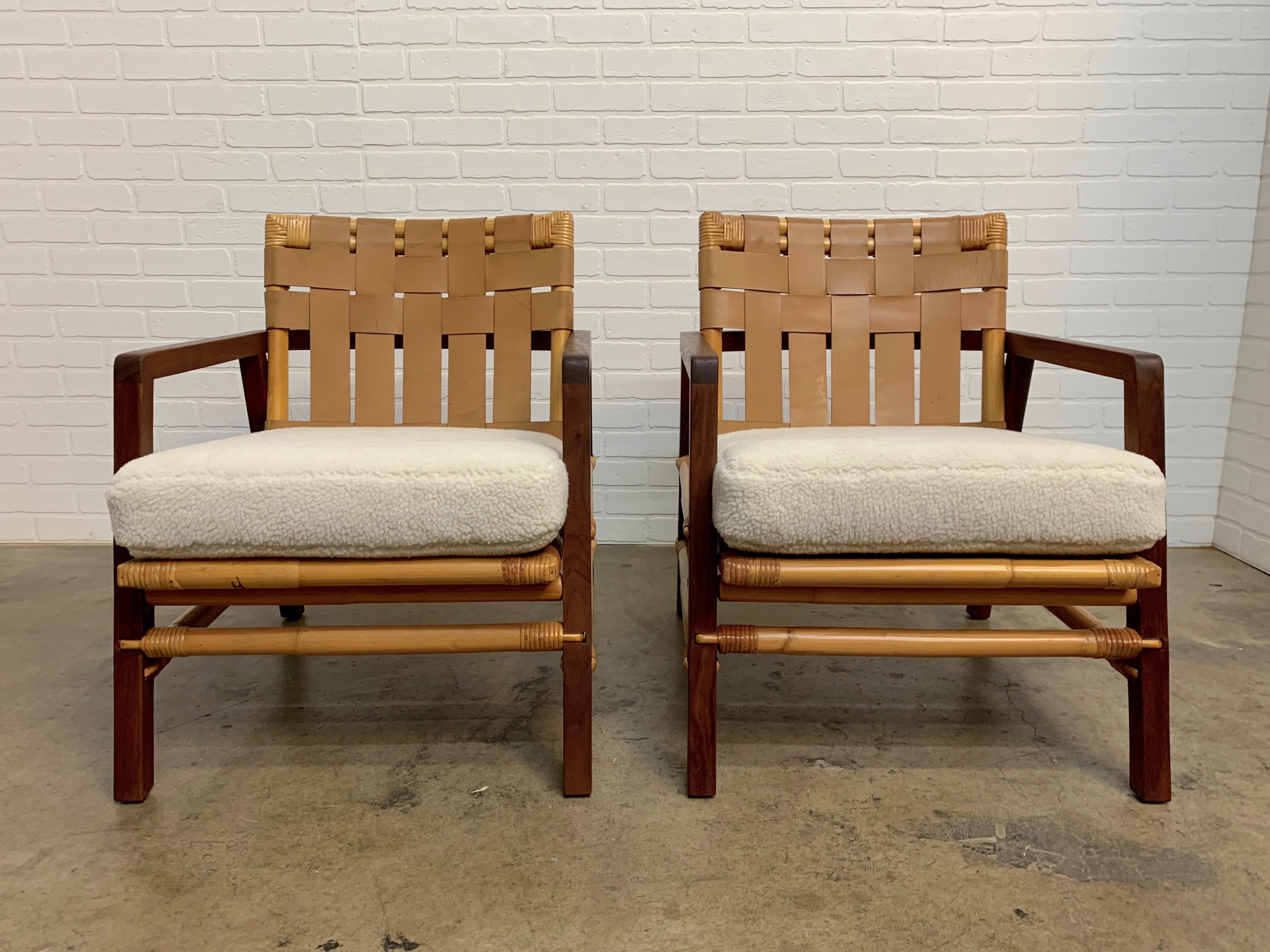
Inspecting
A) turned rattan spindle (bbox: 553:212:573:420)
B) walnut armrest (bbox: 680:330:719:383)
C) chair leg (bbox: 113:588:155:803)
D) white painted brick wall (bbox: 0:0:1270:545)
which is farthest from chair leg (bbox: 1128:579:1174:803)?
chair leg (bbox: 113:588:155:803)

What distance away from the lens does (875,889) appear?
42.5 inches

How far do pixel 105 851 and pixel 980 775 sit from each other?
120 cm

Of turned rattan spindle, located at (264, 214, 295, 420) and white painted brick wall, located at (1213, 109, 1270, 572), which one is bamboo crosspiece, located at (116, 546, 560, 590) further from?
white painted brick wall, located at (1213, 109, 1270, 572)

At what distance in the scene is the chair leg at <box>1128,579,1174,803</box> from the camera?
4.14 ft

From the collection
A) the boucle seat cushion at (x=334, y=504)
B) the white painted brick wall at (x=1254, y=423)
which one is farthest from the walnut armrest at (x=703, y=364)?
the white painted brick wall at (x=1254, y=423)

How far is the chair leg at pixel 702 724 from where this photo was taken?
1.28 m

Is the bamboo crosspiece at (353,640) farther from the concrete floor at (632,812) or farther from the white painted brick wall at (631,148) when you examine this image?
the white painted brick wall at (631,148)

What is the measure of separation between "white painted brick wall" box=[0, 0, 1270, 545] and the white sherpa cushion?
1233 millimetres

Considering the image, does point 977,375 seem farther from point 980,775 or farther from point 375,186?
point 375,186

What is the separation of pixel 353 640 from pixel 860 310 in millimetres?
1099

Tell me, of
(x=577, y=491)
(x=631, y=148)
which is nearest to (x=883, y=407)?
(x=577, y=491)

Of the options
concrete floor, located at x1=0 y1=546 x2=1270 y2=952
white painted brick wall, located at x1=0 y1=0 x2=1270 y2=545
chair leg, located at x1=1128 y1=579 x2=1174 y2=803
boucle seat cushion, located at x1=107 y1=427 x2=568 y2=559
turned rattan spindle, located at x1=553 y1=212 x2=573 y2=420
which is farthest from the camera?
white painted brick wall, located at x1=0 y1=0 x2=1270 y2=545

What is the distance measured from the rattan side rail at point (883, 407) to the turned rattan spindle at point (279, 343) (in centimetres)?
74

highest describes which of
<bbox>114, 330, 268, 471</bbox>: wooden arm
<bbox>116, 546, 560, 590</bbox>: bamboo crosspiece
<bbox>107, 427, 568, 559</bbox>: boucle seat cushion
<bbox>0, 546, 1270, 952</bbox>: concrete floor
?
<bbox>114, 330, 268, 471</bbox>: wooden arm
